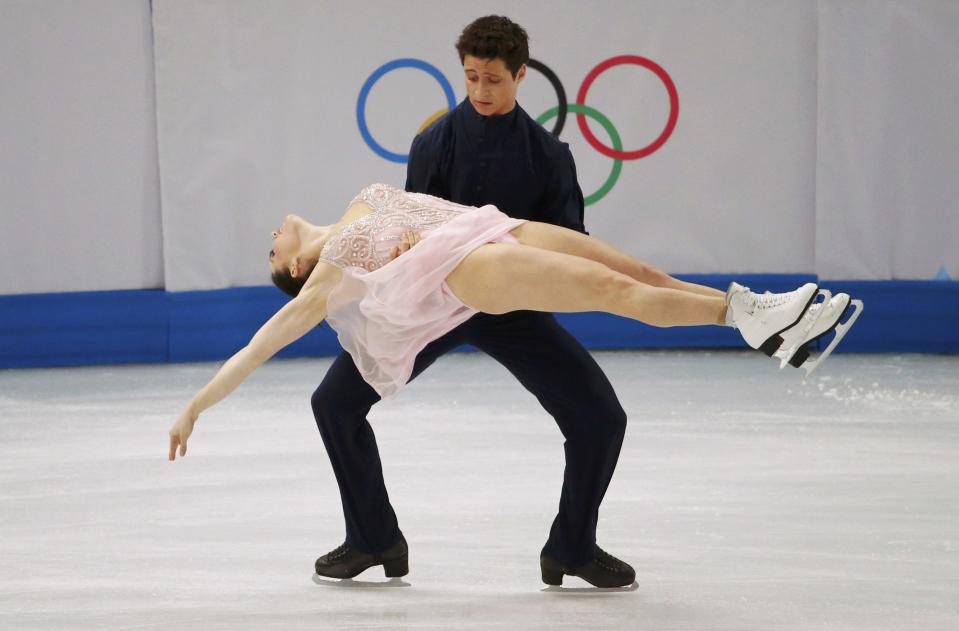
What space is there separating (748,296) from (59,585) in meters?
1.87

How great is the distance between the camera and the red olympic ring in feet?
22.0

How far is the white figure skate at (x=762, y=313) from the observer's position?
2.64 metres

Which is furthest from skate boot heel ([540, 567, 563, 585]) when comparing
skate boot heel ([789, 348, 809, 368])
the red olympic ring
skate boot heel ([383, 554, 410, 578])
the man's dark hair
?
the red olympic ring

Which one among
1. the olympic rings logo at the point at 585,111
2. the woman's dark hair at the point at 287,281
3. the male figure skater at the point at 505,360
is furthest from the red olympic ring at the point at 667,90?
the woman's dark hair at the point at 287,281

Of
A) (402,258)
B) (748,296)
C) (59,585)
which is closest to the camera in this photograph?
(748,296)

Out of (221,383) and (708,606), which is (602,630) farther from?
(221,383)

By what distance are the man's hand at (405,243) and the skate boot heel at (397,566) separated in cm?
78

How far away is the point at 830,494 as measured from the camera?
392cm

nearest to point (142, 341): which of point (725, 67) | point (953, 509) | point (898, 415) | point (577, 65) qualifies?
point (577, 65)

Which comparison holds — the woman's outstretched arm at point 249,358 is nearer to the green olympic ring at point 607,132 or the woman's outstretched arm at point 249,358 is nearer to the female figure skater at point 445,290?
the female figure skater at point 445,290

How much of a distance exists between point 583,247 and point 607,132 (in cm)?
396

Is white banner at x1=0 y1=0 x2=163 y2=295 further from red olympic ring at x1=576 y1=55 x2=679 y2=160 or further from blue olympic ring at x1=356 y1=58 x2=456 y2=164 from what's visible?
red olympic ring at x1=576 y1=55 x2=679 y2=160

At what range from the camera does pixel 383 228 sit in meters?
2.97

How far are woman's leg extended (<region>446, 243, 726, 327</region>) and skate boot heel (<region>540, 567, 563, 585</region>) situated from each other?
73 centimetres
